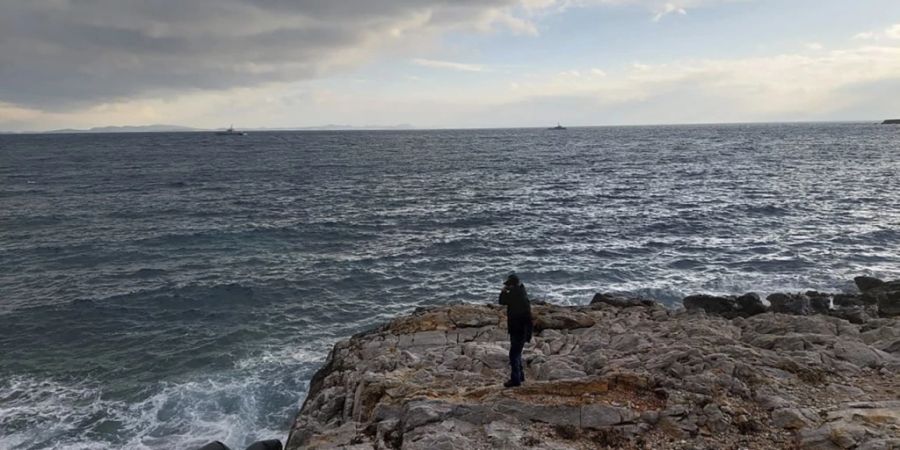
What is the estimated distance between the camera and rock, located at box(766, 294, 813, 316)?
23.4 meters

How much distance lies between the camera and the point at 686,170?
86.8m

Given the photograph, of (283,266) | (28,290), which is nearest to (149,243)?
(28,290)

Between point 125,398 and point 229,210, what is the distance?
111 ft

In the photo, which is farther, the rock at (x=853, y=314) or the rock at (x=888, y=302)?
the rock at (x=888, y=302)

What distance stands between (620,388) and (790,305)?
1527cm

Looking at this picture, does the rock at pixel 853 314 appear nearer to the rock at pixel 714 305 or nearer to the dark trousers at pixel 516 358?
the rock at pixel 714 305

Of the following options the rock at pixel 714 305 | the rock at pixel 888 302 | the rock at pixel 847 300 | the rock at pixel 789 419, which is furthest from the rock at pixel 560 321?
the rock at pixel 847 300

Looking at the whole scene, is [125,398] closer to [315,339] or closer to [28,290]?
[315,339]

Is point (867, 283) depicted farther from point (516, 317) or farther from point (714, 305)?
point (516, 317)

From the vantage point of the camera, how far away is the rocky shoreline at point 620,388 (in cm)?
1124

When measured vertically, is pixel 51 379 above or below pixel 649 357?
below

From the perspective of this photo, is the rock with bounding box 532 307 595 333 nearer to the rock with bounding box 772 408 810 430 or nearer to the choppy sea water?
the choppy sea water

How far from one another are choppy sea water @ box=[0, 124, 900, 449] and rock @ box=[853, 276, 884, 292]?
4.76ft

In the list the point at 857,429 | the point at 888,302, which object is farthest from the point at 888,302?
the point at 857,429
